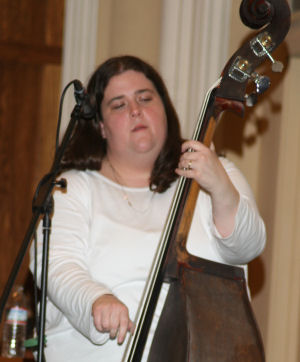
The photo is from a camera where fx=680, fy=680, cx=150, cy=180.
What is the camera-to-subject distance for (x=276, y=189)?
2.30 meters

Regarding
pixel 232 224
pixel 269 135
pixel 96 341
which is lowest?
pixel 96 341

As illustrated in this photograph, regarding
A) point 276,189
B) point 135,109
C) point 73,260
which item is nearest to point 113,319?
point 73,260

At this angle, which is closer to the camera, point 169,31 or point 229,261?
point 229,261

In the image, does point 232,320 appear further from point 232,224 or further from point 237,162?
point 237,162

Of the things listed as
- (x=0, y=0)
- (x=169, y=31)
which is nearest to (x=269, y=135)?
(x=169, y=31)

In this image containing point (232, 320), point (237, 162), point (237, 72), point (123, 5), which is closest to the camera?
point (232, 320)

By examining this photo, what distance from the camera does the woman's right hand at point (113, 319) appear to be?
4.83ft

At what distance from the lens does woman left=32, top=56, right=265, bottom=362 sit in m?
1.61

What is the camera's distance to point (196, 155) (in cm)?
154

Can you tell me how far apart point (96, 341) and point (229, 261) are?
0.41m

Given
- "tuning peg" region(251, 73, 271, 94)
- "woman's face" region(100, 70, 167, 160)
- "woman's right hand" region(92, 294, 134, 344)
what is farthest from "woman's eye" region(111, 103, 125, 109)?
"woman's right hand" region(92, 294, 134, 344)

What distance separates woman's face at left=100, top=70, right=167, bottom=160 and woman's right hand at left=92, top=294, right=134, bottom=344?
1.91 ft

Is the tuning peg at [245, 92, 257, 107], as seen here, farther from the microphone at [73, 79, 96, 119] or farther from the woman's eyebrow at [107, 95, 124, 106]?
the woman's eyebrow at [107, 95, 124, 106]

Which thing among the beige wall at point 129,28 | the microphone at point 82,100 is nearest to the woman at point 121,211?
the microphone at point 82,100
